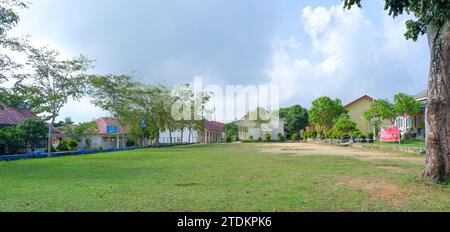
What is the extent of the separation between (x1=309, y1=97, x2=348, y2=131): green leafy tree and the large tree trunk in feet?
133

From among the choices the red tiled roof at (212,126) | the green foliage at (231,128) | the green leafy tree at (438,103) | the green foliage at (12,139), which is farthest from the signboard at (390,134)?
the green foliage at (231,128)

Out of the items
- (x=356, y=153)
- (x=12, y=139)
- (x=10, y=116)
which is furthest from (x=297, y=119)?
(x=12, y=139)

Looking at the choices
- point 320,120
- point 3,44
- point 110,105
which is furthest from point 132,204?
point 320,120

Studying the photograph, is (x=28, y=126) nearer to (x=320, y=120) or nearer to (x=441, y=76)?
(x=441, y=76)

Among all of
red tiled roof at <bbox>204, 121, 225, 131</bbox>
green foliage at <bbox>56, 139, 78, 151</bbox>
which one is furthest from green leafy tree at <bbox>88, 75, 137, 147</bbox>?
red tiled roof at <bbox>204, 121, 225, 131</bbox>

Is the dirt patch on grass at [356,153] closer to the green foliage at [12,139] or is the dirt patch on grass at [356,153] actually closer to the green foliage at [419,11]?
the green foliage at [419,11]

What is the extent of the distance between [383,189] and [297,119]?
64.7 m

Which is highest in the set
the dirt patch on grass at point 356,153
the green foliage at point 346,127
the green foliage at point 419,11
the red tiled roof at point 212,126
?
the green foliage at point 419,11

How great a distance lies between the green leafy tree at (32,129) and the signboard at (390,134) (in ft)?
79.5

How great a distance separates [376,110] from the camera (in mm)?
33375

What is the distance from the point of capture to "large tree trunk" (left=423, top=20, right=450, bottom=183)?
8.22 metres

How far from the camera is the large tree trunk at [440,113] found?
8.22 meters

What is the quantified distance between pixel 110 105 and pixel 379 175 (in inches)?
1045

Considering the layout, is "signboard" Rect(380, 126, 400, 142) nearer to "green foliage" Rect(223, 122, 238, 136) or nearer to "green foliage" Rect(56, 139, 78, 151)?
"green foliage" Rect(56, 139, 78, 151)
